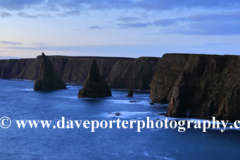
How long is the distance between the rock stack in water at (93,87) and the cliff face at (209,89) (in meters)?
58.2

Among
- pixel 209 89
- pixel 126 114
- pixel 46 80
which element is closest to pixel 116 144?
pixel 126 114

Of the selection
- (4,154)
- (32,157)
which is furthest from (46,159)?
(4,154)

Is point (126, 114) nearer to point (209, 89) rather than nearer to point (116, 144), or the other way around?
point (209, 89)

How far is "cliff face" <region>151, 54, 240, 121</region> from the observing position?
74.2m

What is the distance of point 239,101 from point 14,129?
52.9 meters

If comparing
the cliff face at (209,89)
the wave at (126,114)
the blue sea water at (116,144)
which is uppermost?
the cliff face at (209,89)

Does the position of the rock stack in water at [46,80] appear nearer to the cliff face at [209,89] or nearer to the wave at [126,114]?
the wave at [126,114]

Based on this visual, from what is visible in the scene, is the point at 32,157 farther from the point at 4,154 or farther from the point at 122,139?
the point at 122,139

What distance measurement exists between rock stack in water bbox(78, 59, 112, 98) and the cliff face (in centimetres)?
5818

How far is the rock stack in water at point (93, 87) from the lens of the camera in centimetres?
13750

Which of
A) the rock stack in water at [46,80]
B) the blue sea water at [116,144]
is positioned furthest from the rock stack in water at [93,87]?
the blue sea water at [116,144]

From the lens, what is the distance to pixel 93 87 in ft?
455

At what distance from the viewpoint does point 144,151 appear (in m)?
53.9

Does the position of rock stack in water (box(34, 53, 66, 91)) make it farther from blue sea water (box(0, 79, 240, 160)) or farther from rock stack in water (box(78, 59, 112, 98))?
blue sea water (box(0, 79, 240, 160))
